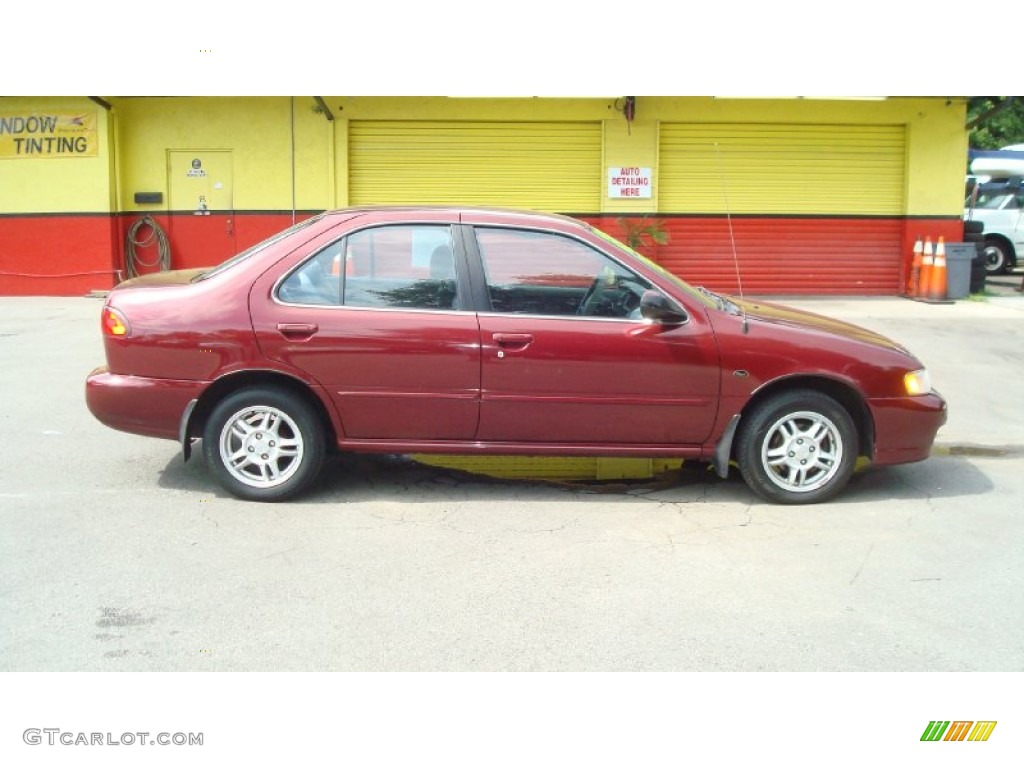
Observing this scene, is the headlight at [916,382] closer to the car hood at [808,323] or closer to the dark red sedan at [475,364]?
the dark red sedan at [475,364]

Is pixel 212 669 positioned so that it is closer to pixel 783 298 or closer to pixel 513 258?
pixel 513 258

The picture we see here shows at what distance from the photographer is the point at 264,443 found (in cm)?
622

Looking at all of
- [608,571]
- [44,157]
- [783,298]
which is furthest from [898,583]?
[44,157]

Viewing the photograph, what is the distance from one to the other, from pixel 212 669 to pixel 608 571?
1.98 m

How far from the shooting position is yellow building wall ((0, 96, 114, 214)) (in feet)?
51.7

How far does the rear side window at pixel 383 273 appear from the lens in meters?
6.24

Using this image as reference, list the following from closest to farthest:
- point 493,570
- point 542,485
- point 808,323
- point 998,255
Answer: point 493,570
point 808,323
point 542,485
point 998,255

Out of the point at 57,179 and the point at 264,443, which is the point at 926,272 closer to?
the point at 264,443

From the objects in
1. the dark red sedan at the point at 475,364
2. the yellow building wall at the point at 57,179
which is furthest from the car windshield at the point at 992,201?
the dark red sedan at the point at 475,364

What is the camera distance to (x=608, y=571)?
531 cm

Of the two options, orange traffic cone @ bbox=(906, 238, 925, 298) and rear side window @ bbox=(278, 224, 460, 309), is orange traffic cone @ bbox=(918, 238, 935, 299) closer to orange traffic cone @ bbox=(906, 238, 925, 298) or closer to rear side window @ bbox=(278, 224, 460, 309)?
orange traffic cone @ bbox=(906, 238, 925, 298)

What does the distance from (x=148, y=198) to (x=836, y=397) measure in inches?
504

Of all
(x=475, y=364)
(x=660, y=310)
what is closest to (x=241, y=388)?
(x=475, y=364)

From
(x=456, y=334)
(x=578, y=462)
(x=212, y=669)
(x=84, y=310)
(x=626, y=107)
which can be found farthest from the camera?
(x=626, y=107)
